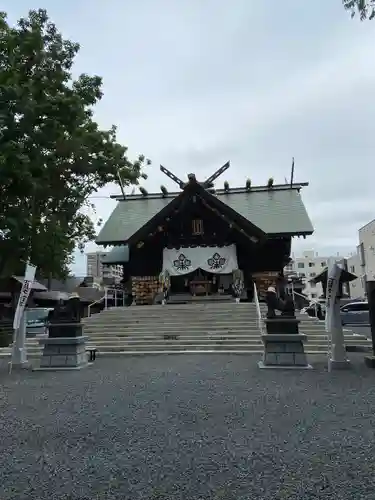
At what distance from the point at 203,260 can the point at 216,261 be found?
1.89 feet

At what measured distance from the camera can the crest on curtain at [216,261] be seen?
732 inches

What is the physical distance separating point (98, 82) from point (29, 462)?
17229mm

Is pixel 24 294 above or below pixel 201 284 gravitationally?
below

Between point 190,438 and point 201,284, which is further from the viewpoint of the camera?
point 201,284

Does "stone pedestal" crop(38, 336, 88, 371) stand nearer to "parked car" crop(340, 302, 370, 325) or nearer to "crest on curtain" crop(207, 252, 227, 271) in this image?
"crest on curtain" crop(207, 252, 227, 271)

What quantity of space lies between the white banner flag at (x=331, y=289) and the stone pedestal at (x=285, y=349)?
0.66 metres

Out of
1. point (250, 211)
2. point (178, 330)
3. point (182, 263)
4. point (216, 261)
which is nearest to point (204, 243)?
point (216, 261)

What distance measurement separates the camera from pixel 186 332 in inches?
515

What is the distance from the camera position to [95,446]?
13.6 feet

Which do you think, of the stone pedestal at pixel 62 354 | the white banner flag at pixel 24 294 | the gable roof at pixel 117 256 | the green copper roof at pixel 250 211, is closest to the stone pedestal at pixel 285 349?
the stone pedestal at pixel 62 354

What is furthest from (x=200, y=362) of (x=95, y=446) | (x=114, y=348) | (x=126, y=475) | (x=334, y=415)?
(x=126, y=475)

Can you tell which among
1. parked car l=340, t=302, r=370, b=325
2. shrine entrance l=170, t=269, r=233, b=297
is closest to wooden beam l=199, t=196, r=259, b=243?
shrine entrance l=170, t=269, r=233, b=297

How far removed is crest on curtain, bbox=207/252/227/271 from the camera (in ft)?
61.0

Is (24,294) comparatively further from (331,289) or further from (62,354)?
(331,289)
